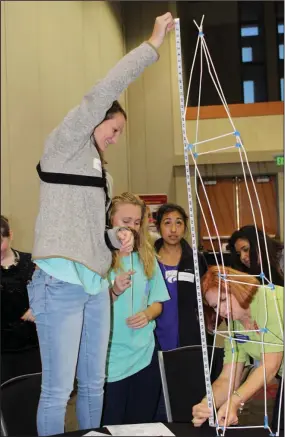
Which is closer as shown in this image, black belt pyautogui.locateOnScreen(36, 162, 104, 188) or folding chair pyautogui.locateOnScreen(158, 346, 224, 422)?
black belt pyautogui.locateOnScreen(36, 162, 104, 188)

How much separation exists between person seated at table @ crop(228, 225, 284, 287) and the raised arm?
1.10m

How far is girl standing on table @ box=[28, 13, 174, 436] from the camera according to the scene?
995 millimetres

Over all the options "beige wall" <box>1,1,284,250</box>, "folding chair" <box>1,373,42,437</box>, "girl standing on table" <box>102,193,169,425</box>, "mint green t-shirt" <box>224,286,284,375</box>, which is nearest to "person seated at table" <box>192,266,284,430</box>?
"mint green t-shirt" <box>224,286,284,375</box>

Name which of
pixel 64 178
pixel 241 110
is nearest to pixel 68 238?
pixel 64 178

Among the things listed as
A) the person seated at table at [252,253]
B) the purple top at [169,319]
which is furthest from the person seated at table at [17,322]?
the person seated at table at [252,253]

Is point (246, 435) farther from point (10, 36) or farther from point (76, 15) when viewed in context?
point (76, 15)

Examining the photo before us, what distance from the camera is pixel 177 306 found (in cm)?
192

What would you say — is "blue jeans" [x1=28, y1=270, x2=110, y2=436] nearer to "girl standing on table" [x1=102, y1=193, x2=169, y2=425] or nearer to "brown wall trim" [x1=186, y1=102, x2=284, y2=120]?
"girl standing on table" [x1=102, y1=193, x2=169, y2=425]

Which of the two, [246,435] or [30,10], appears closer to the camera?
[246,435]

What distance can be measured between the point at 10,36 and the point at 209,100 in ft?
3.59

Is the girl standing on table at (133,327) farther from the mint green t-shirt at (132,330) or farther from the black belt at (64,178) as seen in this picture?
the black belt at (64,178)

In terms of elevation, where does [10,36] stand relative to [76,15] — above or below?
below

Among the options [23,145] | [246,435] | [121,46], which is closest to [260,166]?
[121,46]

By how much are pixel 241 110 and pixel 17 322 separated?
62.8 inches
